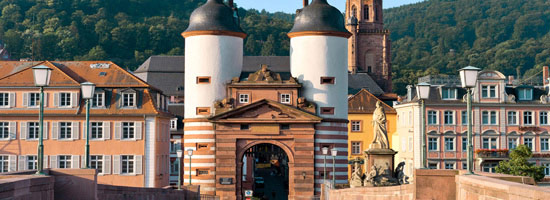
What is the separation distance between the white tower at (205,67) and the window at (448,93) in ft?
89.8

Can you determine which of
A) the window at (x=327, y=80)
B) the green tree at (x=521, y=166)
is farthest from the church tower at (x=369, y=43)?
the window at (x=327, y=80)

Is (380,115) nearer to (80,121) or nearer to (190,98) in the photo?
(190,98)

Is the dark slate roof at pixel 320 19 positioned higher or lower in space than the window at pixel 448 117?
higher

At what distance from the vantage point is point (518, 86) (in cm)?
9238

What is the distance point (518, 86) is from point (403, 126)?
11668 millimetres

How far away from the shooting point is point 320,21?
6994 cm

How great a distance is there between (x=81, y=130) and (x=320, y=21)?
65.5ft

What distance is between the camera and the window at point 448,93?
299 feet

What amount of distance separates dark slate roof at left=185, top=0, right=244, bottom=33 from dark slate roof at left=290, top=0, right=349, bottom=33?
15.3ft

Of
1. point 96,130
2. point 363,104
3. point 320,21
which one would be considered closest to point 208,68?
point 320,21

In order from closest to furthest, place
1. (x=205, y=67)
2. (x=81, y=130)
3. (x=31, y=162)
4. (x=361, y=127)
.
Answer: (x=205, y=67) < (x=31, y=162) < (x=81, y=130) < (x=361, y=127)

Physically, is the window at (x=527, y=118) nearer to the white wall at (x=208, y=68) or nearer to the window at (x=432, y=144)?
the window at (x=432, y=144)

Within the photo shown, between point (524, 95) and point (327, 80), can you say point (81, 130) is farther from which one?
point (524, 95)

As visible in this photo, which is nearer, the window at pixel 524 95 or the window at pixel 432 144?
the window at pixel 432 144
